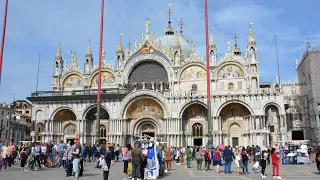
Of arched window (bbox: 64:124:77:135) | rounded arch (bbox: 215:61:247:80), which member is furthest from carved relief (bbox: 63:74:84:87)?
rounded arch (bbox: 215:61:247:80)

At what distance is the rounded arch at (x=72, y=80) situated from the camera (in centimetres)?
5143

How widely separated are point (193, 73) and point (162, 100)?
645cm

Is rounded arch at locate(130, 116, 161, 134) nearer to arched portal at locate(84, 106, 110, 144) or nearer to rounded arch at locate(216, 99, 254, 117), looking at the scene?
arched portal at locate(84, 106, 110, 144)

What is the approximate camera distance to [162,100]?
44281 millimetres

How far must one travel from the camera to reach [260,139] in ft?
136

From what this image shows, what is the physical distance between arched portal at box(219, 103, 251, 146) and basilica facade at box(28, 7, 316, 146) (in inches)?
5.2

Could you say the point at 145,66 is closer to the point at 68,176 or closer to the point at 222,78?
the point at 222,78

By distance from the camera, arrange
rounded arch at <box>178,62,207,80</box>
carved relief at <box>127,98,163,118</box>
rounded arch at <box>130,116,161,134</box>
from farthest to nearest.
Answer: rounded arch at <box>178,62,207,80</box> → carved relief at <box>127,98,163,118</box> → rounded arch at <box>130,116,161,134</box>

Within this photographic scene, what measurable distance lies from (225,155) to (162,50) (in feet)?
101

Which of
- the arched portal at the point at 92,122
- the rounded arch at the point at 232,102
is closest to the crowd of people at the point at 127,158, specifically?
the rounded arch at the point at 232,102

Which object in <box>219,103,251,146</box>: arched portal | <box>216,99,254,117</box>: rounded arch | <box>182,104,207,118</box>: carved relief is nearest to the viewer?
<box>216,99,254,117</box>: rounded arch

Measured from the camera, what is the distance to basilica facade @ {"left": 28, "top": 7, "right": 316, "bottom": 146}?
4294 cm

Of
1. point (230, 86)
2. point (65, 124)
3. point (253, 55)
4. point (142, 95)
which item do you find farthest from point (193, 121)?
point (65, 124)

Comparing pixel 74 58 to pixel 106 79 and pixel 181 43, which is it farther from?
pixel 181 43
